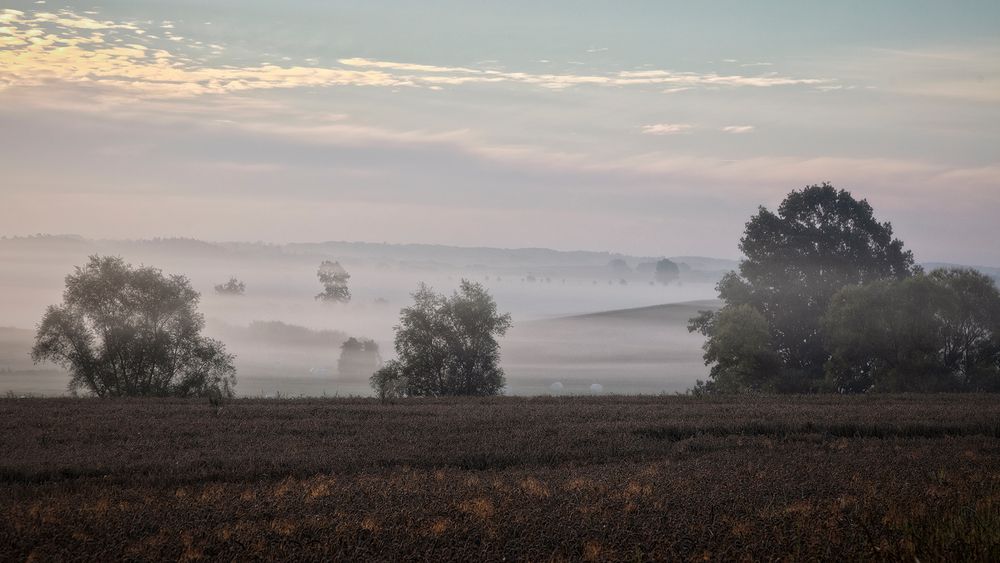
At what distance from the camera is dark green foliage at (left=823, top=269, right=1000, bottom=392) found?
47562 mm

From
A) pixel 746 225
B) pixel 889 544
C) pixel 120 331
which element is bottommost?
A: pixel 889 544

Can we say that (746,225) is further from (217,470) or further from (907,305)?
(217,470)

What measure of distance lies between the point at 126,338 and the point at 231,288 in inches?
3446

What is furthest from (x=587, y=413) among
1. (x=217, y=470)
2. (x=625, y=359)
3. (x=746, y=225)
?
(x=625, y=359)

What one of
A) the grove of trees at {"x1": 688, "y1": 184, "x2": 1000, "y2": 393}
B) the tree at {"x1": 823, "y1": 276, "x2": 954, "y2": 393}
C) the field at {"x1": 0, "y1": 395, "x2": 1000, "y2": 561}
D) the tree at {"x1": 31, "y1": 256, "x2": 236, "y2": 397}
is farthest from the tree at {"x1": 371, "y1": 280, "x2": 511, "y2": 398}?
the tree at {"x1": 823, "y1": 276, "x2": 954, "y2": 393}

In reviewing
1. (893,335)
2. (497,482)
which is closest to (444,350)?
(893,335)

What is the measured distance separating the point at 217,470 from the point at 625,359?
98.2 m

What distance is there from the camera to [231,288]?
133125 millimetres

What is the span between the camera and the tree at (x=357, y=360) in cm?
9406

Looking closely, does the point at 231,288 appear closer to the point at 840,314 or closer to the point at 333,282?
the point at 333,282

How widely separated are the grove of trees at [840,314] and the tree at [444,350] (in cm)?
1330

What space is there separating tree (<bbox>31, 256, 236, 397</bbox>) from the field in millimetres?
14905

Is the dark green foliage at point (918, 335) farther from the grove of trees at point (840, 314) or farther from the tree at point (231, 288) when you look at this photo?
the tree at point (231, 288)

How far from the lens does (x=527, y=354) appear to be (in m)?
119
